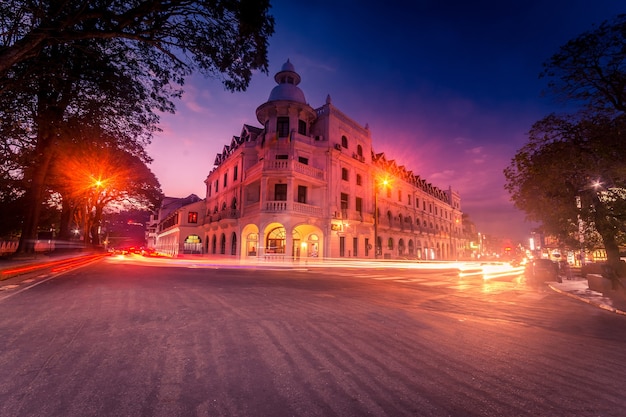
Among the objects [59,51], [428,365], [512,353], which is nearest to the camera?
[428,365]

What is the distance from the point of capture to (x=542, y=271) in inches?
630

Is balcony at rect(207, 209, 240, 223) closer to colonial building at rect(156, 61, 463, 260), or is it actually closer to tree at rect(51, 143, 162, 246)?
colonial building at rect(156, 61, 463, 260)

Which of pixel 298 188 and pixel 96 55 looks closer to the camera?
pixel 96 55

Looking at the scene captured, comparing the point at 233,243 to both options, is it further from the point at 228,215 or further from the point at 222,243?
the point at 222,243

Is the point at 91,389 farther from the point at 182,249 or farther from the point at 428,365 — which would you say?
the point at 182,249

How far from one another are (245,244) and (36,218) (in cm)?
1503

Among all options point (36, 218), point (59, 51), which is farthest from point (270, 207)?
point (59, 51)

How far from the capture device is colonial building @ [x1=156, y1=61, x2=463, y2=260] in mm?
25359

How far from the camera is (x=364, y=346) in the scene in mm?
4148

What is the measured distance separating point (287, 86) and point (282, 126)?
3986mm

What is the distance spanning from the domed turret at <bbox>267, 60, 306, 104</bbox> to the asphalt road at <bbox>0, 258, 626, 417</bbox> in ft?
82.4

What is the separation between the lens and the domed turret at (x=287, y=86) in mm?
28500

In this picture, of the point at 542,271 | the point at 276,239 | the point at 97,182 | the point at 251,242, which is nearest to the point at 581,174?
the point at 542,271

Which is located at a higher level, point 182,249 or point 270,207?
point 270,207
